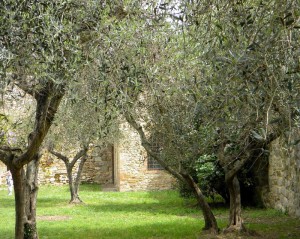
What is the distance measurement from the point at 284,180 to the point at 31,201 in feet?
22.1

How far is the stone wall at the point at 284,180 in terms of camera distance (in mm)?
11945

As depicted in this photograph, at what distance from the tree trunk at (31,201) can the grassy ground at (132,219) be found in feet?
4.65

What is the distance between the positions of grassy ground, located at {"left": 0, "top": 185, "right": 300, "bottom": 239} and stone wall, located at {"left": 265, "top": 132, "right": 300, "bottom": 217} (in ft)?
1.10

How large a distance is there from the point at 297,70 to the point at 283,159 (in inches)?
384

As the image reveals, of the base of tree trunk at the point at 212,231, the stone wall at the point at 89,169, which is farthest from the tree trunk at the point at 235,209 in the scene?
the stone wall at the point at 89,169

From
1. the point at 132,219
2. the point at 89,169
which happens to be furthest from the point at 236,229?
the point at 89,169

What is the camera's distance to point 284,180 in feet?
43.1

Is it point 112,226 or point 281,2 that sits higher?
point 281,2

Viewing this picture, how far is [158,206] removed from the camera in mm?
16969

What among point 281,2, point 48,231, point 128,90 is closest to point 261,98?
point 281,2

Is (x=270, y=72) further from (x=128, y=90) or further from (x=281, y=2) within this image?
(x=128, y=90)

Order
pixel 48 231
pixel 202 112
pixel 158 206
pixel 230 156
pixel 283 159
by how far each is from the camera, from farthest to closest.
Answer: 1. pixel 158 206
2. pixel 283 159
3. pixel 48 231
4. pixel 230 156
5. pixel 202 112

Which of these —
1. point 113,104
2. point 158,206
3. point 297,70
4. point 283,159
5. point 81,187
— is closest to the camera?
point 297,70

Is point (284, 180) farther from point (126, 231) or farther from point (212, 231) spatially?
point (126, 231)
